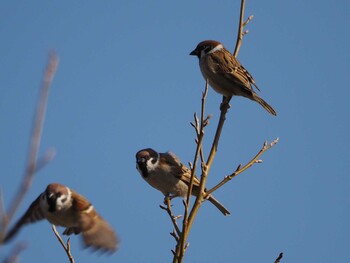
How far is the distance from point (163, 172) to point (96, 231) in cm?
166

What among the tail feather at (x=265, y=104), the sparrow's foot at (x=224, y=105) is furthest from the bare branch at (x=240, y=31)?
the tail feather at (x=265, y=104)

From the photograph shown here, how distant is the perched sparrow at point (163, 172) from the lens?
4.01m

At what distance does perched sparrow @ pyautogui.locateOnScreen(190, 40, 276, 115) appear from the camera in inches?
176

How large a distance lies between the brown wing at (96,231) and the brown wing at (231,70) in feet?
6.80

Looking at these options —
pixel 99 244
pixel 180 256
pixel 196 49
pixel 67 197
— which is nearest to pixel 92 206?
pixel 67 197

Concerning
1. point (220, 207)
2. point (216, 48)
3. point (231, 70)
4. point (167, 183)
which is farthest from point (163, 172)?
point (216, 48)

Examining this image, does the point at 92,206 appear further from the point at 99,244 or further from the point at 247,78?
the point at 247,78

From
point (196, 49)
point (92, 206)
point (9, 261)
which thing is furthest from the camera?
point (196, 49)

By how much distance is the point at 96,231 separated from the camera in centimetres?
242

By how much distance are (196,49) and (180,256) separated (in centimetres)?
303

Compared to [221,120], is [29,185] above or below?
below

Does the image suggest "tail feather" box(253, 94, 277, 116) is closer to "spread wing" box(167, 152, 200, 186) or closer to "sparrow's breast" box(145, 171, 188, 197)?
"spread wing" box(167, 152, 200, 186)

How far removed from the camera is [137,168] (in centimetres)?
406

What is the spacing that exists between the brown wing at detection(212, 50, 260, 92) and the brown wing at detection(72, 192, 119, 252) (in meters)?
2.07
